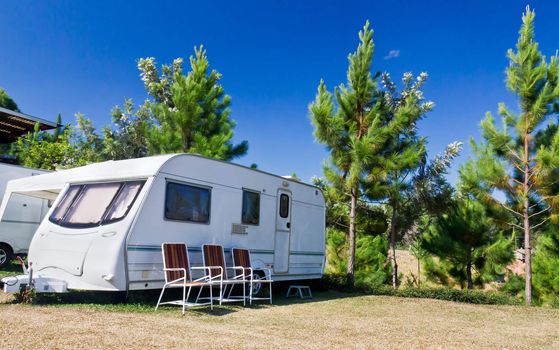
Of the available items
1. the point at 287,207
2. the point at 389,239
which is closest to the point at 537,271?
the point at 389,239

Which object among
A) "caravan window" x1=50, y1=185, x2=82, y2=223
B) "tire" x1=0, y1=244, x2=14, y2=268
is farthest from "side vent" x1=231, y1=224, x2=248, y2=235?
"tire" x1=0, y1=244, x2=14, y2=268

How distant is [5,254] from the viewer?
10.9 m

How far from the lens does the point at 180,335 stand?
522 cm

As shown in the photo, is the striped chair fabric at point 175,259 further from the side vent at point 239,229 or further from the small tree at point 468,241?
the small tree at point 468,241

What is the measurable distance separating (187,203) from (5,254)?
558 cm

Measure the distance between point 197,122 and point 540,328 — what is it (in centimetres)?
1080

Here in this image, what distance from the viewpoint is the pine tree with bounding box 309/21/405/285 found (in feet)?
42.5

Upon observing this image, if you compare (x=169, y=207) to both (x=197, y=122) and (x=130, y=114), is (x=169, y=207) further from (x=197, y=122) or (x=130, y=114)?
(x=130, y=114)

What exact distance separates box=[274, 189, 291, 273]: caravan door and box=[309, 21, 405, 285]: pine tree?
11.0ft

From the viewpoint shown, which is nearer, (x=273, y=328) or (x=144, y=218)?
(x=273, y=328)

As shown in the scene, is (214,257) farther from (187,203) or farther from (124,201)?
(124,201)

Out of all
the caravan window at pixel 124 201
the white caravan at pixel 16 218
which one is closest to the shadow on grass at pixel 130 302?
the caravan window at pixel 124 201

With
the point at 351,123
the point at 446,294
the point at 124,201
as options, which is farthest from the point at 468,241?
the point at 124,201

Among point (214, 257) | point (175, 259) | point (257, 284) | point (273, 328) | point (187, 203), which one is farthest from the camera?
point (257, 284)
